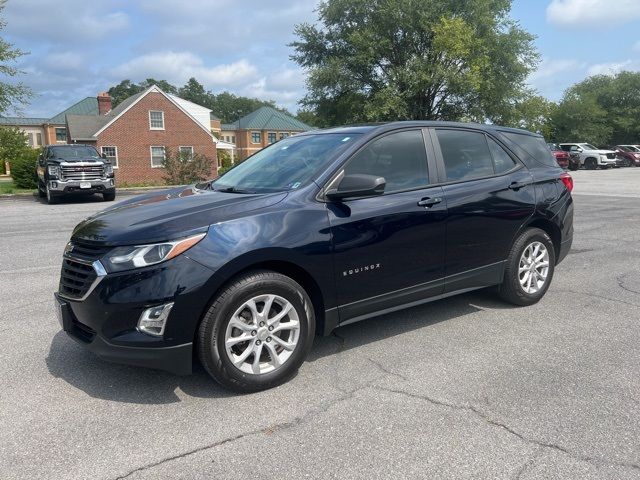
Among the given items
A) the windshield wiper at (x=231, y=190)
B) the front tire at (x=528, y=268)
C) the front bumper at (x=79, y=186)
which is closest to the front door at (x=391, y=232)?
the windshield wiper at (x=231, y=190)

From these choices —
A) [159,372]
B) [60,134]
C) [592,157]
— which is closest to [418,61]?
[592,157]

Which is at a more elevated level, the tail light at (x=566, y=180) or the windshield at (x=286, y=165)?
the windshield at (x=286, y=165)

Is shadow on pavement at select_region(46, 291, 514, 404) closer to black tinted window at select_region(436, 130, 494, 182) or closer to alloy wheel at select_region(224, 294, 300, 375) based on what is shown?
alloy wheel at select_region(224, 294, 300, 375)

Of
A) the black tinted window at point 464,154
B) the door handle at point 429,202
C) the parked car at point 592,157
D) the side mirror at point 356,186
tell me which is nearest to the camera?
the side mirror at point 356,186

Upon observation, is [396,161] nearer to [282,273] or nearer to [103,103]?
[282,273]

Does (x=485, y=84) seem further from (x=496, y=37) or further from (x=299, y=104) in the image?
(x=299, y=104)

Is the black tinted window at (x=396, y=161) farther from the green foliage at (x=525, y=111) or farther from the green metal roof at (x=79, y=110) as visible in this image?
the green metal roof at (x=79, y=110)

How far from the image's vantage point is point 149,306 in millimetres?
3127

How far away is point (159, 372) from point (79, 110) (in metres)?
76.1

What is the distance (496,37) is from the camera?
3638 centimetres

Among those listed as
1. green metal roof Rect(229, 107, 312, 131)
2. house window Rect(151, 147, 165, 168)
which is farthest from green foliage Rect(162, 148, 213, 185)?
Answer: green metal roof Rect(229, 107, 312, 131)

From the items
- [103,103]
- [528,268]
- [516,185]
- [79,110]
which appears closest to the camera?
[516,185]

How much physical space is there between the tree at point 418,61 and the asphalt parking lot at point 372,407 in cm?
2964

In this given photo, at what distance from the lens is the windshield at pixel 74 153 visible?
1775cm
